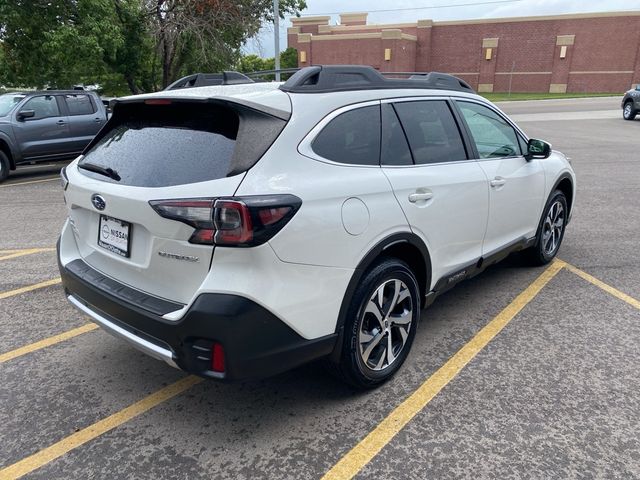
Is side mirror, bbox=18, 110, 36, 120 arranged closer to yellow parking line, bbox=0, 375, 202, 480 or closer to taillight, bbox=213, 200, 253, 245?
yellow parking line, bbox=0, 375, 202, 480

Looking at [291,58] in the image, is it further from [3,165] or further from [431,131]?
[431,131]

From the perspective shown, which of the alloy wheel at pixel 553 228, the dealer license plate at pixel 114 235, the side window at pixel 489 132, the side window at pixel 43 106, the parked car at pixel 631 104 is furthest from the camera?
the parked car at pixel 631 104

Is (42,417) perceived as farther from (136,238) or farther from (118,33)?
(118,33)

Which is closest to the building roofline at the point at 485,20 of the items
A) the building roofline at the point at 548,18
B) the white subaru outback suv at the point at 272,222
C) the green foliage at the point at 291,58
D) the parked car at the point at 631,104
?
the building roofline at the point at 548,18

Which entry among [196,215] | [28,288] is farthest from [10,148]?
[196,215]

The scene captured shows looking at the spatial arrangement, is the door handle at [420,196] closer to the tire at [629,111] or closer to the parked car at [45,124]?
the parked car at [45,124]

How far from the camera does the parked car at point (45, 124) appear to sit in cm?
1048

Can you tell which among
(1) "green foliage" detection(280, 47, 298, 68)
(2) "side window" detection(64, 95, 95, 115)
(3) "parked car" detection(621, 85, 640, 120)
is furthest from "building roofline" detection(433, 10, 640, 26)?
(2) "side window" detection(64, 95, 95, 115)

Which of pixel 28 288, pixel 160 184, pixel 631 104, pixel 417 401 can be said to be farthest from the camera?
pixel 631 104

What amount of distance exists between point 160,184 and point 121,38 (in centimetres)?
1321

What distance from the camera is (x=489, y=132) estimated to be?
14.3ft

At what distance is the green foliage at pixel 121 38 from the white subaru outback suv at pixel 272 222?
11580mm

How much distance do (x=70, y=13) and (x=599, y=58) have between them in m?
52.5

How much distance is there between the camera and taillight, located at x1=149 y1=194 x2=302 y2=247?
234 cm
